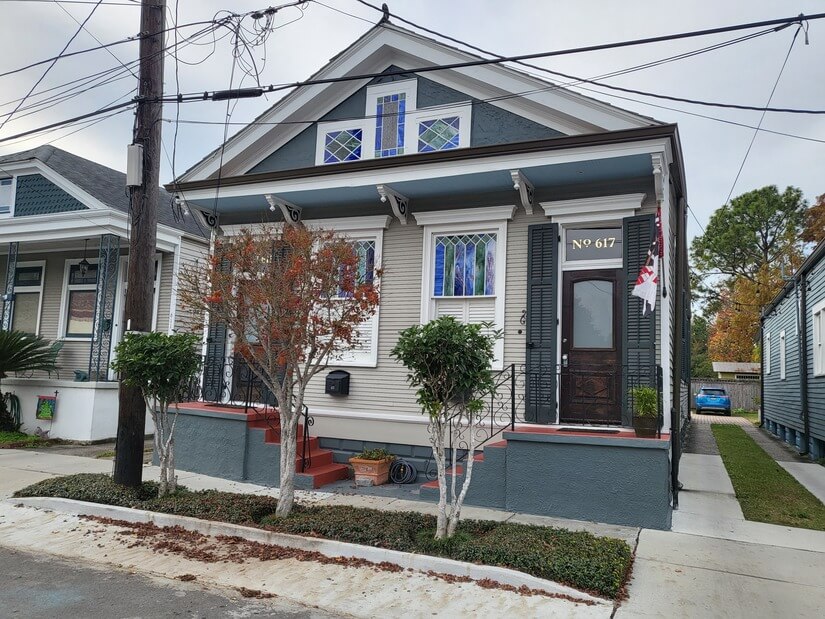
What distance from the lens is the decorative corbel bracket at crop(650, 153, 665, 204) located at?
7404 millimetres

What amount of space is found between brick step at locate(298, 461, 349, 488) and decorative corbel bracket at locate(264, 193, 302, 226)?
145 inches

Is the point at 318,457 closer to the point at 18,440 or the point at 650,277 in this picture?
the point at 650,277

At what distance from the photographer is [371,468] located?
8.34 m

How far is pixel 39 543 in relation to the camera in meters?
6.01

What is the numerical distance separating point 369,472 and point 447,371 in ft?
11.0

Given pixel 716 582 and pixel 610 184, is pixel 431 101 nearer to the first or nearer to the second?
pixel 610 184

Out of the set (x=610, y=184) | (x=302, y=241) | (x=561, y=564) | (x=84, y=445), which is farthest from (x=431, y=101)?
(x=84, y=445)

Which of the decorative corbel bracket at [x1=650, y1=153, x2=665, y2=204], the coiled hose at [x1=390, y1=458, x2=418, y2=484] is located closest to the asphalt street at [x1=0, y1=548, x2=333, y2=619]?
the coiled hose at [x1=390, y1=458, x2=418, y2=484]

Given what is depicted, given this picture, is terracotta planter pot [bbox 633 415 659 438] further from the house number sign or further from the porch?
the house number sign

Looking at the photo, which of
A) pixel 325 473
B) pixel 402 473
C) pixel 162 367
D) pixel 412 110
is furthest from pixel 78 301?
pixel 402 473

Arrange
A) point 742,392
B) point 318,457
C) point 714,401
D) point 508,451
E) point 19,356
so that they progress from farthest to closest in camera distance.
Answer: point 742,392 < point 714,401 < point 19,356 < point 318,457 < point 508,451

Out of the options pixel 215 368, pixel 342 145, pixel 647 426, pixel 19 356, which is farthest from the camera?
pixel 19 356

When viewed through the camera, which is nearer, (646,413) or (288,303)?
(288,303)

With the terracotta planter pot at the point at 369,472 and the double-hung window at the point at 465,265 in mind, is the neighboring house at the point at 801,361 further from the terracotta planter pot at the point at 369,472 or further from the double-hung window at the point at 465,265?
the terracotta planter pot at the point at 369,472
